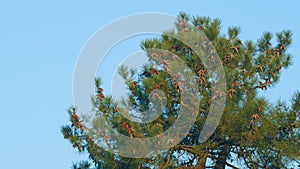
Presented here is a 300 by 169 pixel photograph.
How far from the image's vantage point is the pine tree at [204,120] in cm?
1161

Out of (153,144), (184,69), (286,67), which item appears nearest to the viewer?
(153,144)

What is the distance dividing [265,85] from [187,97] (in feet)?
4.67

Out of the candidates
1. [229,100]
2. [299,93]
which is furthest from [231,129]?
[299,93]

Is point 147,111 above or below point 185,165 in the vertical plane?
above

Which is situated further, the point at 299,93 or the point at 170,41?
the point at 170,41

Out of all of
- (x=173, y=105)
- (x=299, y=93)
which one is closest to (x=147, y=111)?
(x=173, y=105)

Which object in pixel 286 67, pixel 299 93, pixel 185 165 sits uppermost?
→ pixel 286 67

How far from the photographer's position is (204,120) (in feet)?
39.0

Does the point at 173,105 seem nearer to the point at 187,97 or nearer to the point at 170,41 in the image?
the point at 187,97

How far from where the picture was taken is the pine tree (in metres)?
11.6

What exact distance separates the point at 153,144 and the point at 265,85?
2.30 meters

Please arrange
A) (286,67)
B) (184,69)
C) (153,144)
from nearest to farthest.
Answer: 1. (153,144)
2. (184,69)
3. (286,67)

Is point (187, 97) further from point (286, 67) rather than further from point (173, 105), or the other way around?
point (286, 67)

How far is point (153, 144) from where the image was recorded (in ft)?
37.2
